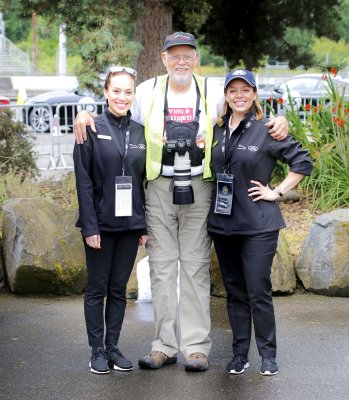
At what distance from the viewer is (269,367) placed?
551cm

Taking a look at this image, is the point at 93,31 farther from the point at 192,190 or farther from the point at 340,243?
the point at 192,190

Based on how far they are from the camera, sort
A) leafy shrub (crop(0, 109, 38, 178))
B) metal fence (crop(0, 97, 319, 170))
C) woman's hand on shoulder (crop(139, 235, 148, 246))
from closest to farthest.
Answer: woman's hand on shoulder (crop(139, 235, 148, 246)), leafy shrub (crop(0, 109, 38, 178)), metal fence (crop(0, 97, 319, 170))

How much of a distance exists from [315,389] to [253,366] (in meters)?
0.57

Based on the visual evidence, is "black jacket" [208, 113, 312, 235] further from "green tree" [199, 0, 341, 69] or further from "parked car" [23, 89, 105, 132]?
"green tree" [199, 0, 341, 69]

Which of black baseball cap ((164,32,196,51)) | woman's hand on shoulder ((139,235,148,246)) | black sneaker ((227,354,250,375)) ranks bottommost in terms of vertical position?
black sneaker ((227,354,250,375))

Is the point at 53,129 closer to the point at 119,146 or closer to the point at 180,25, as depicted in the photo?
the point at 180,25

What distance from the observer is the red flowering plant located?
8.97 m

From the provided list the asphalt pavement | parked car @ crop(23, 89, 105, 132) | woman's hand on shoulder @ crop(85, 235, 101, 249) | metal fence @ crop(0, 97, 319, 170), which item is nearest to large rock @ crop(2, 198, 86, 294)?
the asphalt pavement

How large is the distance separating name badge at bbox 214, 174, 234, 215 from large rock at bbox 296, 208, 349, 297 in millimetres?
2296

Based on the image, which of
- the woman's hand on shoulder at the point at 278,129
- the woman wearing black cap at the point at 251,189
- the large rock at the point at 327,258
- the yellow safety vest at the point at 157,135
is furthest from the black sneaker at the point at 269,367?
the large rock at the point at 327,258

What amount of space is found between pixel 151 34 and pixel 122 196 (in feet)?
17.7

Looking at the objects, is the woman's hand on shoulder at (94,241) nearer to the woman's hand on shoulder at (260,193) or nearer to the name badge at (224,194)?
the name badge at (224,194)

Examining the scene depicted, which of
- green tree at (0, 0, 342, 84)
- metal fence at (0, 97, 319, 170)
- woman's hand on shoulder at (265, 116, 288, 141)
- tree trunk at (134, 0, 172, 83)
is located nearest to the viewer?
woman's hand on shoulder at (265, 116, 288, 141)

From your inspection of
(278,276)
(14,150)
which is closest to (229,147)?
(278,276)
